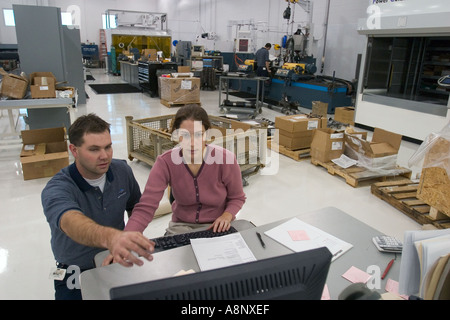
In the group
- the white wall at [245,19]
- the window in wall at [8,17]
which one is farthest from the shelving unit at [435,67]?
the window in wall at [8,17]

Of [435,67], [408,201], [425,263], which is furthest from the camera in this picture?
[435,67]

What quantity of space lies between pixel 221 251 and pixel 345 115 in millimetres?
5854

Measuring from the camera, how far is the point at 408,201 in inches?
124

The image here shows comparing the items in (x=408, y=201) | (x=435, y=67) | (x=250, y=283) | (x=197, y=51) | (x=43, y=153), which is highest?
(x=197, y=51)

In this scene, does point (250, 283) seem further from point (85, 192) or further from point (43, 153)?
point (43, 153)

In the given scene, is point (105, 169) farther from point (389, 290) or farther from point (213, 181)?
point (389, 290)

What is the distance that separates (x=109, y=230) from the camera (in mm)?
1062

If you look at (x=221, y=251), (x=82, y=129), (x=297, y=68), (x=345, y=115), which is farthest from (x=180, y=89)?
(x=221, y=251)

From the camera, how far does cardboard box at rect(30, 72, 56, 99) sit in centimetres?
391

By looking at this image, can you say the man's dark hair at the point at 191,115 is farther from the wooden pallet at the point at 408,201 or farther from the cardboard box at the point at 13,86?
the cardboard box at the point at 13,86

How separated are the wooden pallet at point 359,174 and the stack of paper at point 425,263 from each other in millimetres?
2682

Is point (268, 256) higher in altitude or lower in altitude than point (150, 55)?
lower

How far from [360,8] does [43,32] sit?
695 cm
